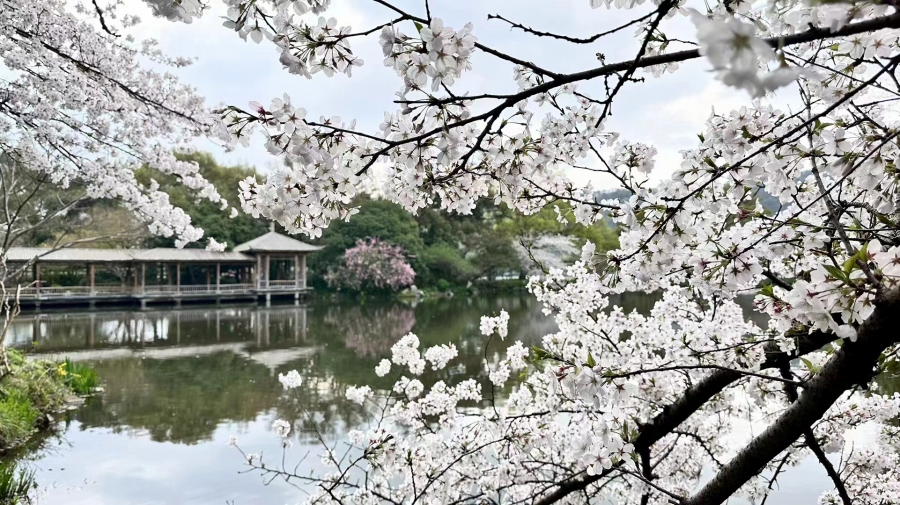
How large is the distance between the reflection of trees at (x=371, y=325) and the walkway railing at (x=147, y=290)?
3.12 m

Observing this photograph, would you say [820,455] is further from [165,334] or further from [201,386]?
[165,334]

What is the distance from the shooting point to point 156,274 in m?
19.3

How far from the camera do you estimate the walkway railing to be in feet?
48.7

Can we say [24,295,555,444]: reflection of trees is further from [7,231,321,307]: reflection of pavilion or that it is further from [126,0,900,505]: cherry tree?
[126,0,900,505]: cherry tree

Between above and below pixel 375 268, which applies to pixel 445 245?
above

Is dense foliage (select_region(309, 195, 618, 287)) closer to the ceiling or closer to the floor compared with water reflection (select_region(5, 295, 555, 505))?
closer to the ceiling

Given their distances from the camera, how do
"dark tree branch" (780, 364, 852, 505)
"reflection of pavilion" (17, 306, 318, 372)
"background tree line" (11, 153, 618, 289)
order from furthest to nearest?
"background tree line" (11, 153, 618, 289) < "reflection of pavilion" (17, 306, 318, 372) < "dark tree branch" (780, 364, 852, 505)

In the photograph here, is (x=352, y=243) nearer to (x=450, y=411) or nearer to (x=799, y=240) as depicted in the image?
(x=450, y=411)

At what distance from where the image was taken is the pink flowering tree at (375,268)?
62.3 ft

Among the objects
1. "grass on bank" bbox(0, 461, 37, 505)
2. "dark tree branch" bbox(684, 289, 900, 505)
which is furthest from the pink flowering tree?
"dark tree branch" bbox(684, 289, 900, 505)

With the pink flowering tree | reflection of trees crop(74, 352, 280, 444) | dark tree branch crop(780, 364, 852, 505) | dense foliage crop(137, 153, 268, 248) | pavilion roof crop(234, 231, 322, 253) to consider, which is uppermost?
dense foliage crop(137, 153, 268, 248)

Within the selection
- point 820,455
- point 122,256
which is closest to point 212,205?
point 122,256

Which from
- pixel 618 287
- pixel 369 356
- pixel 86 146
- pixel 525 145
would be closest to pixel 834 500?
pixel 618 287

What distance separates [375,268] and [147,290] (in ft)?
23.0
